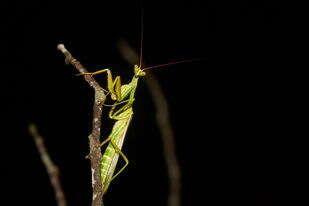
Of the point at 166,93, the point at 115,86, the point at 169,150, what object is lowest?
the point at 115,86

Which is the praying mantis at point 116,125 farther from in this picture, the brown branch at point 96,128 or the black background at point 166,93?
the black background at point 166,93

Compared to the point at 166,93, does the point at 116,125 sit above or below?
below

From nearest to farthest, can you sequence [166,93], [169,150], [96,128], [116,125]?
[96,128] < [116,125] < [169,150] < [166,93]

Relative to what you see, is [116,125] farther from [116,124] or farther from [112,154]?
[112,154]

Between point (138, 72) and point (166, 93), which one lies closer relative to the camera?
point (138, 72)

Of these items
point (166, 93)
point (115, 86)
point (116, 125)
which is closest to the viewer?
point (115, 86)

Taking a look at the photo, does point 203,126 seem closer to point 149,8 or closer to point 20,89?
point 149,8

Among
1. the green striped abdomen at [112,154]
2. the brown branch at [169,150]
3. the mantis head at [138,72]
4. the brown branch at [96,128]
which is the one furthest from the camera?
the brown branch at [169,150]

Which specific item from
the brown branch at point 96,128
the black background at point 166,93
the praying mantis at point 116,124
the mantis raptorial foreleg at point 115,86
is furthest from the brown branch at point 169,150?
the brown branch at point 96,128

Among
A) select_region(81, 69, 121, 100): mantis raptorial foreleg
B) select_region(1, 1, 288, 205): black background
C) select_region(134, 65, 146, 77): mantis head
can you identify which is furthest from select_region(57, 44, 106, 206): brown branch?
select_region(1, 1, 288, 205): black background

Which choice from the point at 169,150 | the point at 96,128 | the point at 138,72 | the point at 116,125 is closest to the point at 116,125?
the point at 116,125

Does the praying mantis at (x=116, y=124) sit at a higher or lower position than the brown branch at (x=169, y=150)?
lower
